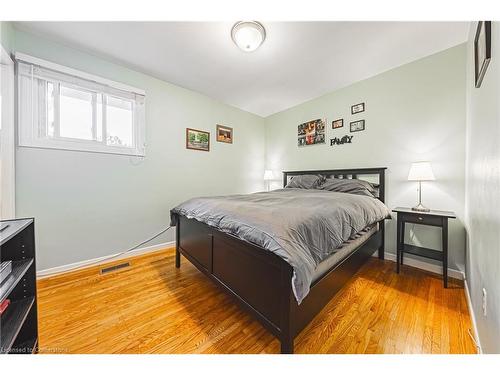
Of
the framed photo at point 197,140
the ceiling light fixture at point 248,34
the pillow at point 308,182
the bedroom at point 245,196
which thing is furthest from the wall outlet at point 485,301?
the framed photo at point 197,140

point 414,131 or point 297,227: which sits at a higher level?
point 414,131

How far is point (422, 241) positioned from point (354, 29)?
2.39m

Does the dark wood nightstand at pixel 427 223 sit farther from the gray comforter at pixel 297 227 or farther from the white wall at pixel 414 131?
the gray comforter at pixel 297 227

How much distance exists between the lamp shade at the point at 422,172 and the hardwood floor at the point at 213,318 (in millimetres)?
1043

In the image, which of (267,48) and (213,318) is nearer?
(213,318)

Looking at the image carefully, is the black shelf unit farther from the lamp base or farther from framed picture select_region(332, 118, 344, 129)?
framed picture select_region(332, 118, 344, 129)

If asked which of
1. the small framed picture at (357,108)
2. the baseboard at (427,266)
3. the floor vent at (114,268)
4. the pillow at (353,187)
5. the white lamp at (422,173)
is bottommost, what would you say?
the floor vent at (114,268)

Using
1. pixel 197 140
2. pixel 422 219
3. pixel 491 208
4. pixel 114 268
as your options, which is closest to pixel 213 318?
pixel 114 268

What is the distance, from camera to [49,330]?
1.26 meters

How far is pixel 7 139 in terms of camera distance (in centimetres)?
169

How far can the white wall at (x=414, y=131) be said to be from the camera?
6.60 feet

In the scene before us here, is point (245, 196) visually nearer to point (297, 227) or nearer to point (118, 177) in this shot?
point (297, 227)

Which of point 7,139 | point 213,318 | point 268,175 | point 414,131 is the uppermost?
point 414,131

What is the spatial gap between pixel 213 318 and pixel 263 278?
0.61 m
